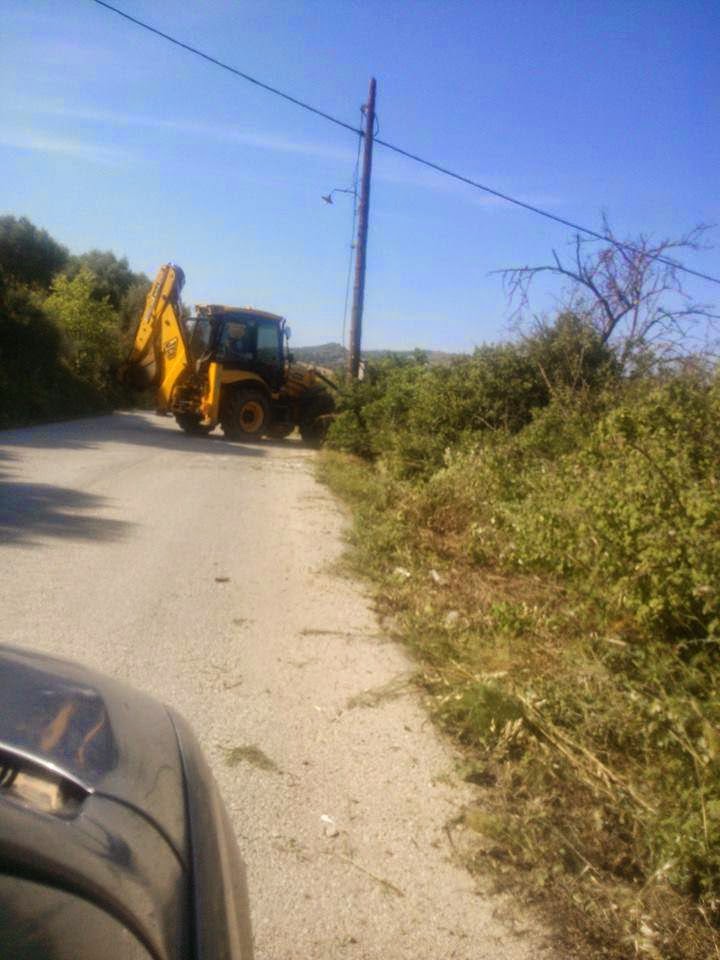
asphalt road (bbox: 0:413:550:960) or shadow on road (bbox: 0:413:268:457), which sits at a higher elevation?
shadow on road (bbox: 0:413:268:457)

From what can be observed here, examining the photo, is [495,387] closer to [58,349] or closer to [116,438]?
[116,438]

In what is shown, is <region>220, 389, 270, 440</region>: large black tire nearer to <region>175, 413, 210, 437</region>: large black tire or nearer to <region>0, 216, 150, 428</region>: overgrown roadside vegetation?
<region>175, 413, 210, 437</region>: large black tire

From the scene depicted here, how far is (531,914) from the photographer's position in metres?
3.66

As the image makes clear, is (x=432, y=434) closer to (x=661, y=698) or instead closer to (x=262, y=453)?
(x=262, y=453)

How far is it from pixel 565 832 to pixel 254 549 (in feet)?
19.4

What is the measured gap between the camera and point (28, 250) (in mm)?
48094

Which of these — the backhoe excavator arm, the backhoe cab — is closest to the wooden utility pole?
the backhoe cab

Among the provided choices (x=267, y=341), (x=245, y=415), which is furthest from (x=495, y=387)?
(x=267, y=341)

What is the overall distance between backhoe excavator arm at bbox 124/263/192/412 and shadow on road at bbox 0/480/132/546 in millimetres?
10398

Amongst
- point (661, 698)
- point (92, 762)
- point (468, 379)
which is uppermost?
point (468, 379)

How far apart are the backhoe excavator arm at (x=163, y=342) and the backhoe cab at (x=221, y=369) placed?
0.02 m

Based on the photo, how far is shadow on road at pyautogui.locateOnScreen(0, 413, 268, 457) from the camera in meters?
18.4

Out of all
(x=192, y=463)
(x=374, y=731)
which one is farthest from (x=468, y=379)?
(x=374, y=731)

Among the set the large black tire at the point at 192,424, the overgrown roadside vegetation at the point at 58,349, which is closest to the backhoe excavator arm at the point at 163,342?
the large black tire at the point at 192,424
